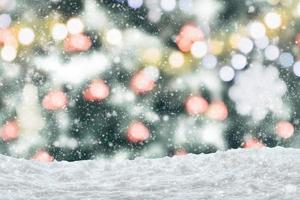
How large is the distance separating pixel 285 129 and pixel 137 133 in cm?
195

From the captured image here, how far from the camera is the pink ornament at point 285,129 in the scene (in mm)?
7688

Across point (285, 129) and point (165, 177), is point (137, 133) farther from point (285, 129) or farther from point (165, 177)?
point (165, 177)

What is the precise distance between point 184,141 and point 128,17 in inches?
68.7

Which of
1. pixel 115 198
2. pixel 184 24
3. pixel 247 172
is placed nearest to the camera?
pixel 115 198

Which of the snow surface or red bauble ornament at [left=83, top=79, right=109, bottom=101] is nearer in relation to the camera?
the snow surface

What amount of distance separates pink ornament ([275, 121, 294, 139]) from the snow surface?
2446 mm

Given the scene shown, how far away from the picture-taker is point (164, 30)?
733 centimetres

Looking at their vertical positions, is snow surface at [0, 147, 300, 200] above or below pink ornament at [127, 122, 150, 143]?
below

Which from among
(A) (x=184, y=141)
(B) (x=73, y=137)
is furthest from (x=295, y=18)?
(B) (x=73, y=137)

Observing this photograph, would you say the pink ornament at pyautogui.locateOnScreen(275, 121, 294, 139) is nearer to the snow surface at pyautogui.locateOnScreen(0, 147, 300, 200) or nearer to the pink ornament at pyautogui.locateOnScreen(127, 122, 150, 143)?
the pink ornament at pyautogui.locateOnScreen(127, 122, 150, 143)

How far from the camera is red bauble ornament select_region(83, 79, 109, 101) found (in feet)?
24.6

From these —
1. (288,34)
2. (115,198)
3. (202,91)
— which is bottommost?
(115,198)

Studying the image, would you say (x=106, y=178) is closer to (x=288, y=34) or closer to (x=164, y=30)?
(x=164, y=30)

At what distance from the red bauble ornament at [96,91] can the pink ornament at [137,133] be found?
1.79 ft
